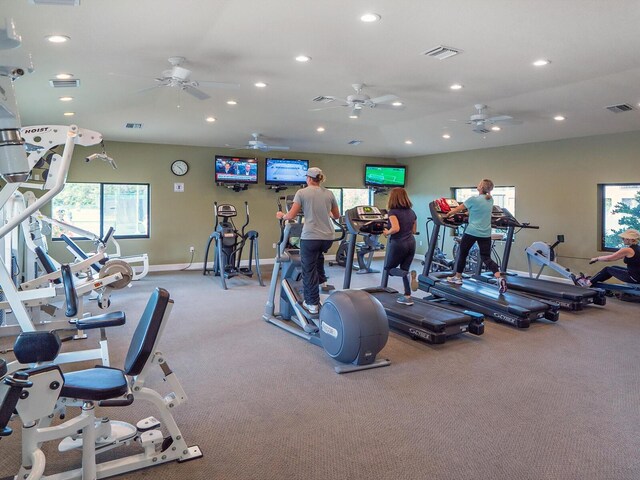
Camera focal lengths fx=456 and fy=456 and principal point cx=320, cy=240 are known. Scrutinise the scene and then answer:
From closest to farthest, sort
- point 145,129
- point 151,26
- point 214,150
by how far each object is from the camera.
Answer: point 151,26 < point 145,129 < point 214,150

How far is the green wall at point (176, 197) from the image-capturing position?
848 centimetres

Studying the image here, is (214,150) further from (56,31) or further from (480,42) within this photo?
(480,42)

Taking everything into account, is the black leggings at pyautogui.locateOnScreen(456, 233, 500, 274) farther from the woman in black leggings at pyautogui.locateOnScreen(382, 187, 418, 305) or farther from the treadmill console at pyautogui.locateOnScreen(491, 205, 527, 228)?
the woman in black leggings at pyautogui.locateOnScreen(382, 187, 418, 305)

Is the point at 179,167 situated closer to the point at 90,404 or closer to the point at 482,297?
the point at 482,297

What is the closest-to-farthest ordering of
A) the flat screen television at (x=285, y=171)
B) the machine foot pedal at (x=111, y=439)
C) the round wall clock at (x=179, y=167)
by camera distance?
1. the machine foot pedal at (x=111, y=439)
2. the round wall clock at (x=179, y=167)
3. the flat screen television at (x=285, y=171)

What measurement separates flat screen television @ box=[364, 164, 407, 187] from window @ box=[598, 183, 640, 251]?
15.1ft

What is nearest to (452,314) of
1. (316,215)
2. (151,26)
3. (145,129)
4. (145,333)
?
(316,215)

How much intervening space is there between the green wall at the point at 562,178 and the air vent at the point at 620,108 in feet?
4.38

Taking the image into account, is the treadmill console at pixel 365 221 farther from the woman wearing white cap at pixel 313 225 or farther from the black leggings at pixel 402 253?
the woman wearing white cap at pixel 313 225

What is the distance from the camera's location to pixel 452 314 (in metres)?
4.73

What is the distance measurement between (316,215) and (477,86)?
245 centimetres

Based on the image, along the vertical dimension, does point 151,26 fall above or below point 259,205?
above

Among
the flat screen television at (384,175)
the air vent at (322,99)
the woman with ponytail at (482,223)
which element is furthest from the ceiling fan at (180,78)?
the flat screen television at (384,175)

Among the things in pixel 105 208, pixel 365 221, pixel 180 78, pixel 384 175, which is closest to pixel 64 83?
pixel 180 78
